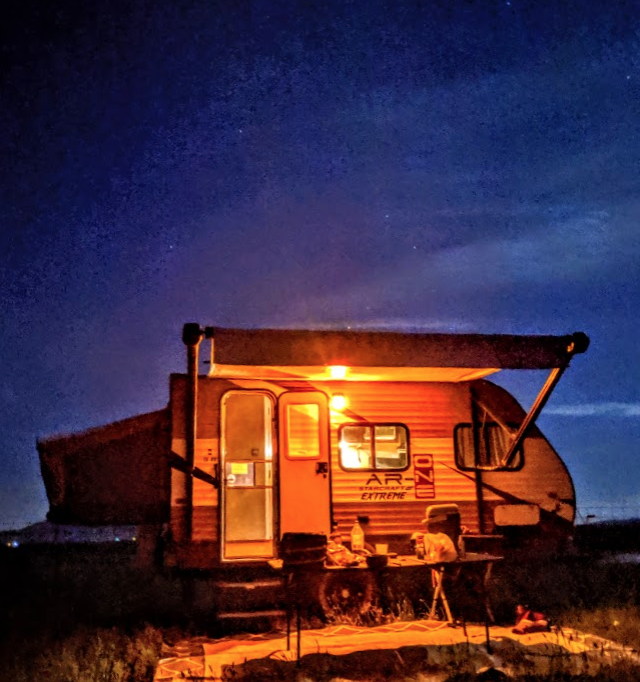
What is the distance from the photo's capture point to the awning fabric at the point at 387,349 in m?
6.91

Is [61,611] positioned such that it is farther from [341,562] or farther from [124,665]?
[341,562]

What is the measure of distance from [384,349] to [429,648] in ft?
8.89

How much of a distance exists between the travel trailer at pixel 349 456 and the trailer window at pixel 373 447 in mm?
15

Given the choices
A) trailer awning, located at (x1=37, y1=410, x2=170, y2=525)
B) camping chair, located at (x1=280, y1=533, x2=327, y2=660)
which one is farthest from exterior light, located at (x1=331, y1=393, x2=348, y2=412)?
camping chair, located at (x1=280, y1=533, x2=327, y2=660)

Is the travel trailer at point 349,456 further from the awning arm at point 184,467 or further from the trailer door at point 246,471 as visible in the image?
the trailer door at point 246,471

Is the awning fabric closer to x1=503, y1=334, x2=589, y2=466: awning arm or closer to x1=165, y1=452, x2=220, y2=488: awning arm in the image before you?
x1=503, y1=334, x2=589, y2=466: awning arm

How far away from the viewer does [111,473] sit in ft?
26.6

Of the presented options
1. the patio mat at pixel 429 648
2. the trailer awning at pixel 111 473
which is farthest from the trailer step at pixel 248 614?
the trailer awning at pixel 111 473

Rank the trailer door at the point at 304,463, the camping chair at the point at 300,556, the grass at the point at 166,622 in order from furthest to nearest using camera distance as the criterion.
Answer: the trailer door at the point at 304,463 < the camping chair at the point at 300,556 < the grass at the point at 166,622

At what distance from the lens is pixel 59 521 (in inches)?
317

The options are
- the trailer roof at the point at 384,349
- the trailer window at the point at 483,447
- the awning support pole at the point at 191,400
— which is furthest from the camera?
the trailer window at the point at 483,447

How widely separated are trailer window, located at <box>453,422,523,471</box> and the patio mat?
6.60 feet

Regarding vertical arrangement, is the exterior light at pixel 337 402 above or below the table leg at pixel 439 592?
above

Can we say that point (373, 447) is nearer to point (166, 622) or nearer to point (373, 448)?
point (373, 448)
